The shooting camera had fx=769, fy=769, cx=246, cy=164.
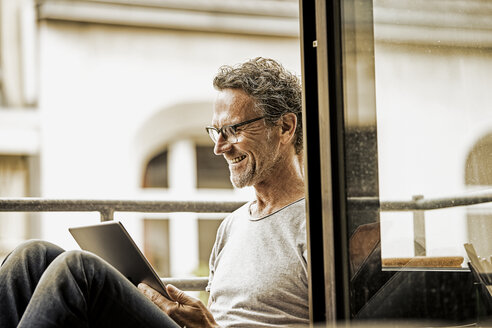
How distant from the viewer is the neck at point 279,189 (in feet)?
8.21

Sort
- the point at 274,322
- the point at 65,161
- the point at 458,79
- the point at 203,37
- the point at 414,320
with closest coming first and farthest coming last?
the point at 414,320
the point at 458,79
the point at 274,322
the point at 65,161
the point at 203,37

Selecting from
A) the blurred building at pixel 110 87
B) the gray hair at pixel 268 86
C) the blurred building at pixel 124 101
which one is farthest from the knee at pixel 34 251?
the blurred building at pixel 110 87

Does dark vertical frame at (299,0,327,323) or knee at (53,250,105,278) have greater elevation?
dark vertical frame at (299,0,327,323)

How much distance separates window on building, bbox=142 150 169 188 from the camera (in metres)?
10.4

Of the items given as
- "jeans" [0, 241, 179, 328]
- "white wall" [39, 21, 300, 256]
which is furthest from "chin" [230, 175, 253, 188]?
"white wall" [39, 21, 300, 256]

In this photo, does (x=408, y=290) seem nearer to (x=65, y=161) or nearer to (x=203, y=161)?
(x=65, y=161)

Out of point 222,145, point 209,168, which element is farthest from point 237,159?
point 209,168

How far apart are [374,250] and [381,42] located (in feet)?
1.35

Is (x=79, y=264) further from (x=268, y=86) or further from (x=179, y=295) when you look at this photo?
(x=268, y=86)

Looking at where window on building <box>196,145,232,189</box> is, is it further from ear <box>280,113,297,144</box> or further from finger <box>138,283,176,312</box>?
finger <box>138,283,176,312</box>

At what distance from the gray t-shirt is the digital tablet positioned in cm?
26

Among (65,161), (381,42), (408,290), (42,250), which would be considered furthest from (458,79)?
(65,161)

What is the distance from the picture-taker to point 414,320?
4.59 feet

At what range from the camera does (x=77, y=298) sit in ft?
5.95
